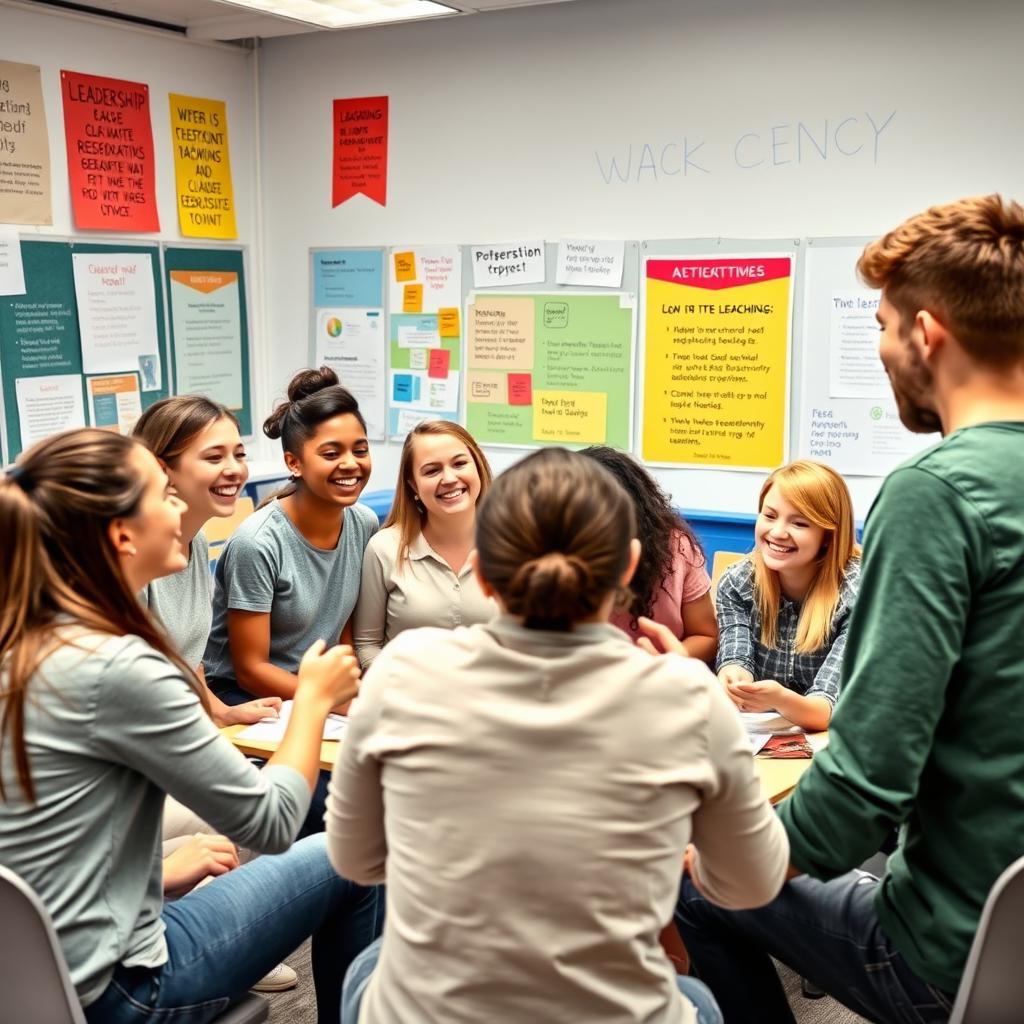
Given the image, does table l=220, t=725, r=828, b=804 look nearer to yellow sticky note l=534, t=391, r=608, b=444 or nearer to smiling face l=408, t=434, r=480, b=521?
smiling face l=408, t=434, r=480, b=521

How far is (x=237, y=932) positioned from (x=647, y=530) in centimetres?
121

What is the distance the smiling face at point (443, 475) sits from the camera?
263 cm

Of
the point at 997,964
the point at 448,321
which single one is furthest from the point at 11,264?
the point at 997,964

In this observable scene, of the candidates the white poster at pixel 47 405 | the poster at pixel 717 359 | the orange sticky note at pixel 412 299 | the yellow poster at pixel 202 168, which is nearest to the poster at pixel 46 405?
the white poster at pixel 47 405

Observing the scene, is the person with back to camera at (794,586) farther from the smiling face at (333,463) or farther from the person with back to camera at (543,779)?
the person with back to camera at (543,779)

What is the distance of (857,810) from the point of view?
1.33 metres

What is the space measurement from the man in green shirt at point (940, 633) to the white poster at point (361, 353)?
3.07 m

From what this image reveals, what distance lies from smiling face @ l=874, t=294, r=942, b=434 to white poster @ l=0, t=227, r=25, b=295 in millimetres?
2968

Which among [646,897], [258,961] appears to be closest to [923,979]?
[646,897]

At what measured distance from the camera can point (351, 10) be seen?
380cm

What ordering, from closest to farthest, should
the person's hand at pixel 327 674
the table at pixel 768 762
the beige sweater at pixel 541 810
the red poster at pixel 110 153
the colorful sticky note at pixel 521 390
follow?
the beige sweater at pixel 541 810
the person's hand at pixel 327 674
the table at pixel 768 762
the red poster at pixel 110 153
the colorful sticky note at pixel 521 390

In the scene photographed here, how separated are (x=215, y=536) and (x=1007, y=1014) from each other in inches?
123

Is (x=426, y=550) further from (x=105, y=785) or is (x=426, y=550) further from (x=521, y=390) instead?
(x=521, y=390)

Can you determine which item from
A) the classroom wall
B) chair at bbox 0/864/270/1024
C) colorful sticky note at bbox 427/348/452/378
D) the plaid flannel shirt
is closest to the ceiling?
the classroom wall
